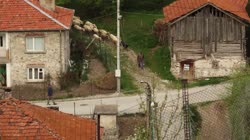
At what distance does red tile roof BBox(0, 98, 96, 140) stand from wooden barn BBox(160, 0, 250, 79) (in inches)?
701

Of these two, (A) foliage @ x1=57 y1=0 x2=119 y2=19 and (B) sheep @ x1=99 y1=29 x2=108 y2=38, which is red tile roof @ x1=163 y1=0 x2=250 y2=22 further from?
(A) foliage @ x1=57 y1=0 x2=119 y2=19

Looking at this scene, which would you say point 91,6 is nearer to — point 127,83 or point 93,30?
point 93,30

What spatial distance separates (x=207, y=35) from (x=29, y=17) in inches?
398

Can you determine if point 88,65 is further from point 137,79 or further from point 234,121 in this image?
point 234,121

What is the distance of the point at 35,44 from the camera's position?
34.4 meters

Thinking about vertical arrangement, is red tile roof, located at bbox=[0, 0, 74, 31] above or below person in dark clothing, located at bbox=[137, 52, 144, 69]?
above

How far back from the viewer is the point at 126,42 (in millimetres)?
41938

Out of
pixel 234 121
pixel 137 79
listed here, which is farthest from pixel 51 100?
pixel 234 121

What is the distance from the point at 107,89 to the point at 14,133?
1660 cm

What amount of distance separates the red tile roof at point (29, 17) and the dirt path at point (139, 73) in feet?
15.1

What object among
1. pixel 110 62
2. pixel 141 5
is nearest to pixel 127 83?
pixel 110 62

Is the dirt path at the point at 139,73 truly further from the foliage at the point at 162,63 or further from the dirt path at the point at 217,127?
the dirt path at the point at 217,127

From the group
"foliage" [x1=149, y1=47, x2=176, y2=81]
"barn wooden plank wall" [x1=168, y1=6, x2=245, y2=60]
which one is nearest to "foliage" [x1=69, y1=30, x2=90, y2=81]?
"foliage" [x1=149, y1=47, x2=176, y2=81]

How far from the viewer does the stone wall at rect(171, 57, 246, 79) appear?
1380 inches
